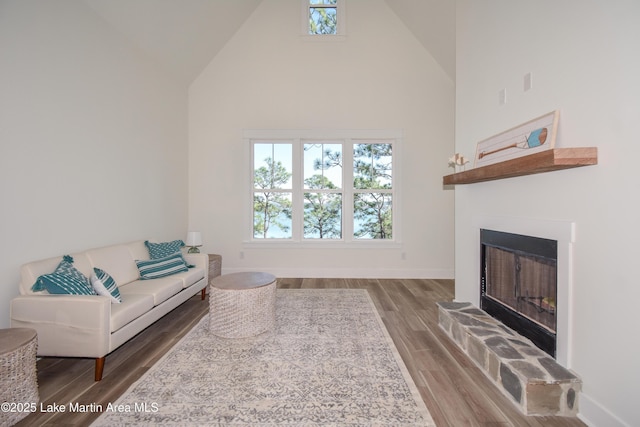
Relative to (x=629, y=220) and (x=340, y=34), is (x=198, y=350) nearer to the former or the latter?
(x=629, y=220)

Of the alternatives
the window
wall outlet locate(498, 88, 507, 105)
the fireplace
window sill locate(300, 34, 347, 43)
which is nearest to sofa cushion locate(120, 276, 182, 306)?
the fireplace

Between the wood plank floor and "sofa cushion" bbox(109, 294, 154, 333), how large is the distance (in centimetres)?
36

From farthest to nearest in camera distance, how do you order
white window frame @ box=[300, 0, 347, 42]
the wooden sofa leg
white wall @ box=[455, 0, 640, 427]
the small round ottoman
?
white window frame @ box=[300, 0, 347, 42] < the small round ottoman < the wooden sofa leg < white wall @ box=[455, 0, 640, 427]

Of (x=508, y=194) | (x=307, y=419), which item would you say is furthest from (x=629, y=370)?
(x=307, y=419)

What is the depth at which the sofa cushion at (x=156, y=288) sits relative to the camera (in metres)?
2.69

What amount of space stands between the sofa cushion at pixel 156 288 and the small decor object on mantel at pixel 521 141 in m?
3.35

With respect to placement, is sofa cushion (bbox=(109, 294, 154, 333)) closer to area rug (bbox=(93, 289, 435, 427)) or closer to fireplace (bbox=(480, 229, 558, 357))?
area rug (bbox=(93, 289, 435, 427))

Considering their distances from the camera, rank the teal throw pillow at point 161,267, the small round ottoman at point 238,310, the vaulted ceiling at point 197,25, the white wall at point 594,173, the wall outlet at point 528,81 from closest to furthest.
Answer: the white wall at point 594,173 → the wall outlet at point 528,81 → the small round ottoman at point 238,310 → the teal throw pillow at point 161,267 → the vaulted ceiling at point 197,25

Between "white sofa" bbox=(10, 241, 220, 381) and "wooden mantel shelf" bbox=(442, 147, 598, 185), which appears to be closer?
"wooden mantel shelf" bbox=(442, 147, 598, 185)

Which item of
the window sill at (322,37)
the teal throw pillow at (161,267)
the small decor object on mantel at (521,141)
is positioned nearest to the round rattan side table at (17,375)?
the teal throw pillow at (161,267)

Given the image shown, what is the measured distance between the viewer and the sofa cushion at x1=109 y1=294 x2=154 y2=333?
2.15m

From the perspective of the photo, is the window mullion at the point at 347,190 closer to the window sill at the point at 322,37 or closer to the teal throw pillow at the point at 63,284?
the window sill at the point at 322,37

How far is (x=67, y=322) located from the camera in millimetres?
2037

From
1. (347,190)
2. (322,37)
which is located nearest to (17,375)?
(347,190)
